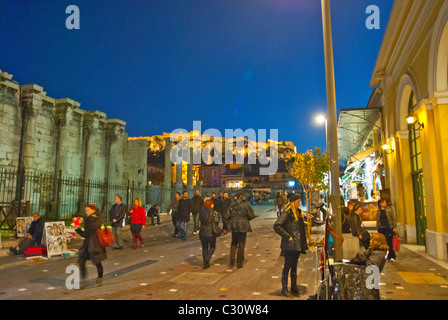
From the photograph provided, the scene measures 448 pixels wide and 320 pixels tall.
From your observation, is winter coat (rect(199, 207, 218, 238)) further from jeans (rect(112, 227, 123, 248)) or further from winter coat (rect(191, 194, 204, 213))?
winter coat (rect(191, 194, 204, 213))

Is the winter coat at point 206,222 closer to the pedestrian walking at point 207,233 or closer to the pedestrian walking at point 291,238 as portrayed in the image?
the pedestrian walking at point 207,233

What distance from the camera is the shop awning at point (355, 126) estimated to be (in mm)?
16969

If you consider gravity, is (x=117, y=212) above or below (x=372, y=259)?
above

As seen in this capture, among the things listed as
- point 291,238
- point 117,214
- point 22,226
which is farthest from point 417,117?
point 22,226

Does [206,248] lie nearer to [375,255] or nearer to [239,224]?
[239,224]

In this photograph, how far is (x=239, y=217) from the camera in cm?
858

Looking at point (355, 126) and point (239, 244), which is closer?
point (239, 244)

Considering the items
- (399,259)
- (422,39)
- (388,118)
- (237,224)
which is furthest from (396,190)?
(237,224)

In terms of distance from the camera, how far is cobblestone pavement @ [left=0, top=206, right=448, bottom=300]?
6.04m

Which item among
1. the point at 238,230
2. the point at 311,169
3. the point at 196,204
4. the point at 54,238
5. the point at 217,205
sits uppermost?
the point at 311,169

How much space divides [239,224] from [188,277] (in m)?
1.87

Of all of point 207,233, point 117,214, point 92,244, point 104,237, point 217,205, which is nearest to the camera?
point 92,244
